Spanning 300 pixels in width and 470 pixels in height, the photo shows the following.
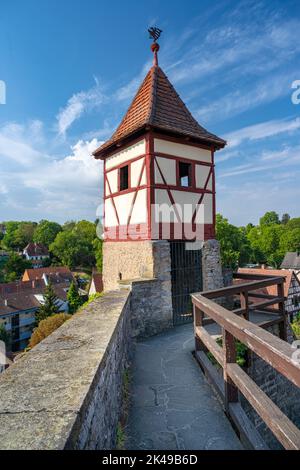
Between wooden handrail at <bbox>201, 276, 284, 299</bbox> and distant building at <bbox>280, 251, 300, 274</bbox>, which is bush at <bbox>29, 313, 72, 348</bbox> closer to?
wooden handrail at <bbox>201, 276, 284, 299</bbox>

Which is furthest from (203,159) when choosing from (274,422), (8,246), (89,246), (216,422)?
(8,246)

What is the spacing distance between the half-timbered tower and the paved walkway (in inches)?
109

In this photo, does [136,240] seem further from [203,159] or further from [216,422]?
[216,422]

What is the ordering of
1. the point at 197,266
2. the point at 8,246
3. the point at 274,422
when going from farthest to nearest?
1. the point at 8,246
2. the point at 197,266
3. the point at 274,422

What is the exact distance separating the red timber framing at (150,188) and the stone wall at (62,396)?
15.7 ft

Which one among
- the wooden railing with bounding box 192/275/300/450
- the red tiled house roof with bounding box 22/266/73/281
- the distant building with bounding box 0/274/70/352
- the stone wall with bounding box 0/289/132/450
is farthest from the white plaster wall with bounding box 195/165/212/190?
the red tiled house roof with bounding box 22/266/73/281

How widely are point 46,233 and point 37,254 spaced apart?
30.2 ft

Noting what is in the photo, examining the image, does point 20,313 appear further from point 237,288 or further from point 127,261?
point 237,288

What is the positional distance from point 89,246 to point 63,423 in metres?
61.9

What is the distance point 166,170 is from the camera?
298 inches

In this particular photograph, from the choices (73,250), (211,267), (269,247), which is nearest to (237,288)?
(211,267)

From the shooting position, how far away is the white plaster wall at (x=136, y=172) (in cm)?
747

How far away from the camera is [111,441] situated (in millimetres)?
2254

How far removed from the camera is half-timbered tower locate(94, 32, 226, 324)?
7.34 metres
